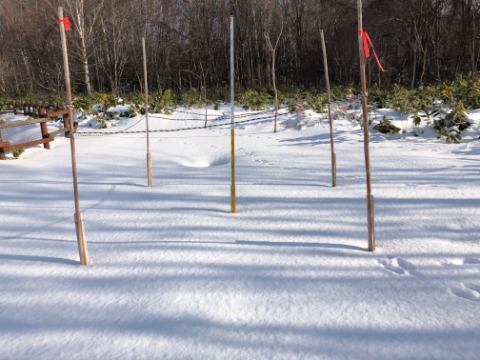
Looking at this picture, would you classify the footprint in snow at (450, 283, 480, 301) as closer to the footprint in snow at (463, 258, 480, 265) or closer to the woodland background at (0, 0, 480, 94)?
the footprint in snow at (463, 258, 480, 265)

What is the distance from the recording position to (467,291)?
2064mm

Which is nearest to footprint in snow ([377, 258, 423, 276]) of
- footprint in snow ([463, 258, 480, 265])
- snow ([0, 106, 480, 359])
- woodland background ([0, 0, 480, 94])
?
snow ([0, 106, 480, 359])

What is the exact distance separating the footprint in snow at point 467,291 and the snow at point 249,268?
10 millimetres

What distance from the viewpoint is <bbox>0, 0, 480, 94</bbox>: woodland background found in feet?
71.4

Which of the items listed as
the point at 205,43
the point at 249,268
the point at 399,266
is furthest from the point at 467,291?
the point at 205,43

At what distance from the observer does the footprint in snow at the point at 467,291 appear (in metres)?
2.01

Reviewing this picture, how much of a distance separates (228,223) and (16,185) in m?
3.79

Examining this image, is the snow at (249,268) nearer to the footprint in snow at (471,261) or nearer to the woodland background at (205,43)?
the footprint in snow at (471,261)

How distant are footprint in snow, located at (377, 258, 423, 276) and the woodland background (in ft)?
64.3

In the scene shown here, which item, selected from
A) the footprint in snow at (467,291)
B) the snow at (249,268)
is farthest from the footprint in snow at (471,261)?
the footprint in snow at (467,291)

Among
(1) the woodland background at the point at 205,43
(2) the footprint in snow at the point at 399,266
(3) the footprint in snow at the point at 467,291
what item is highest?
(1) the woodland background at the point at 205,43

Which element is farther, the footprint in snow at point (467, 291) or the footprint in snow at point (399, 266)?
the footprint in snow at point (399, 266)

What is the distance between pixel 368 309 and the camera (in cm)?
196

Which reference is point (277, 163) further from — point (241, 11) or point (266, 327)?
point (241, 11)
